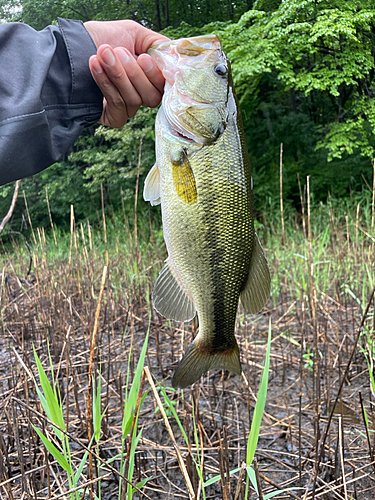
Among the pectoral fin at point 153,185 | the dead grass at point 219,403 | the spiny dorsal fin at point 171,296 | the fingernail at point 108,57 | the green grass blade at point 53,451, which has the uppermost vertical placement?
the fingernail at point 108,57

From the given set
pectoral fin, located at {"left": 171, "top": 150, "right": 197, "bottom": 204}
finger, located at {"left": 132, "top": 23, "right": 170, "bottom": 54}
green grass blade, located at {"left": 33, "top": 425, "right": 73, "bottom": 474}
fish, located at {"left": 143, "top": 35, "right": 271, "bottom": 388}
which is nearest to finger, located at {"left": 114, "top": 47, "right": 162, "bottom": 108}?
fish, located at {"left": 143, "top": 35, "right": 271, "bottom": 388}

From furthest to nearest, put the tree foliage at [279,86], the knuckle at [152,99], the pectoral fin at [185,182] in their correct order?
the tree foliage at [279,86]
the knuckle at [152,99]
the pectoral fin at [185,182]

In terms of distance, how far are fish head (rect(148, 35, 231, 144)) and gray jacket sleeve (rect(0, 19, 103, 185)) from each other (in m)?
0.35

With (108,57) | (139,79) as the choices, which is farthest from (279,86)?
(108,57)

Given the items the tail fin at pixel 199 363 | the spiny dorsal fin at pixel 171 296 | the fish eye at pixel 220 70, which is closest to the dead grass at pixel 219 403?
the tail fin at pixel 199 363

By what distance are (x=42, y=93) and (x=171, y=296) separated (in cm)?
90

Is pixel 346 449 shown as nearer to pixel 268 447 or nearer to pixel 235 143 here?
pixel 268 447

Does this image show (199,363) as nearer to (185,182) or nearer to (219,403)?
(185,182)

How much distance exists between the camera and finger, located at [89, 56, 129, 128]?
1489 mm

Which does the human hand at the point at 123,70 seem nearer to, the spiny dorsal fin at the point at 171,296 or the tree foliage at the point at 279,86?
the spiny dorsal fin at the point at 171,296

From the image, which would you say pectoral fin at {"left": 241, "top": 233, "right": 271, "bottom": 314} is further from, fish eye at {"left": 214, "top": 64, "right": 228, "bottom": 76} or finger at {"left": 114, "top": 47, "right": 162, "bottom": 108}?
finger at {"left": 114, "top": 47, "right": 162, "bottom": 108}

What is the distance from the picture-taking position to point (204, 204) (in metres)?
1.26

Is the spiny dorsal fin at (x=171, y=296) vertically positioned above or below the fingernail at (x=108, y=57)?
below

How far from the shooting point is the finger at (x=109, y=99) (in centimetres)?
149
